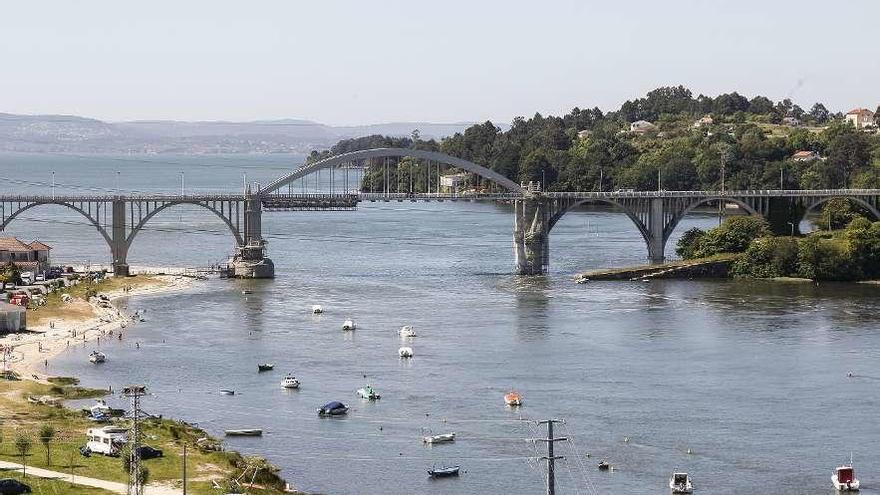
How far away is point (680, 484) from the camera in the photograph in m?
65.4

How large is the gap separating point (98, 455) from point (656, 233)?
8298 centimetres

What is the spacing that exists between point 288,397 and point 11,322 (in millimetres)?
25103

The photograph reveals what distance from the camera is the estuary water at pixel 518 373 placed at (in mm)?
69750

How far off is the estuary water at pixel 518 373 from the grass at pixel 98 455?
2627mm

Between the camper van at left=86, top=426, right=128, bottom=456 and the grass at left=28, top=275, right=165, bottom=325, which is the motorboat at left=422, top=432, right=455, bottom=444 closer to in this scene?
the camper van at left=86, top=426, right=128, bottom=456

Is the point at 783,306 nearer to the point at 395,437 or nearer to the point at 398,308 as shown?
the point at 398,308

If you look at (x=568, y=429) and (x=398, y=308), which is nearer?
(x=568, y=429)

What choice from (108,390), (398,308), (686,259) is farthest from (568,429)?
(686,259)

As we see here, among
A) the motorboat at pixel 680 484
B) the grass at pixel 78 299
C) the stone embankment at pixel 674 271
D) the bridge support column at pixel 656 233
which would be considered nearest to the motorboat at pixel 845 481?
the motorboat at pixel 680 484

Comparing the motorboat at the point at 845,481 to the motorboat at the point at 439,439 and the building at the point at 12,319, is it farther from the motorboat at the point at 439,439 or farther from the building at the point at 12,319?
the building at the point at 12,319

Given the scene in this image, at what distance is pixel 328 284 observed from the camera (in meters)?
128

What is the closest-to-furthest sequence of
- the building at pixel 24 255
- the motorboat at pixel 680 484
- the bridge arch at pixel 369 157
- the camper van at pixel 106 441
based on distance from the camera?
the motorboat at pixel 680 484, the camper van at pixel 106 441, the building at pixel 24 255, the bridge arch at pixel 369 157

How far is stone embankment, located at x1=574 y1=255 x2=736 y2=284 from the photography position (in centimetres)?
13038

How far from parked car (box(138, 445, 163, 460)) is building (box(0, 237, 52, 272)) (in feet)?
206
